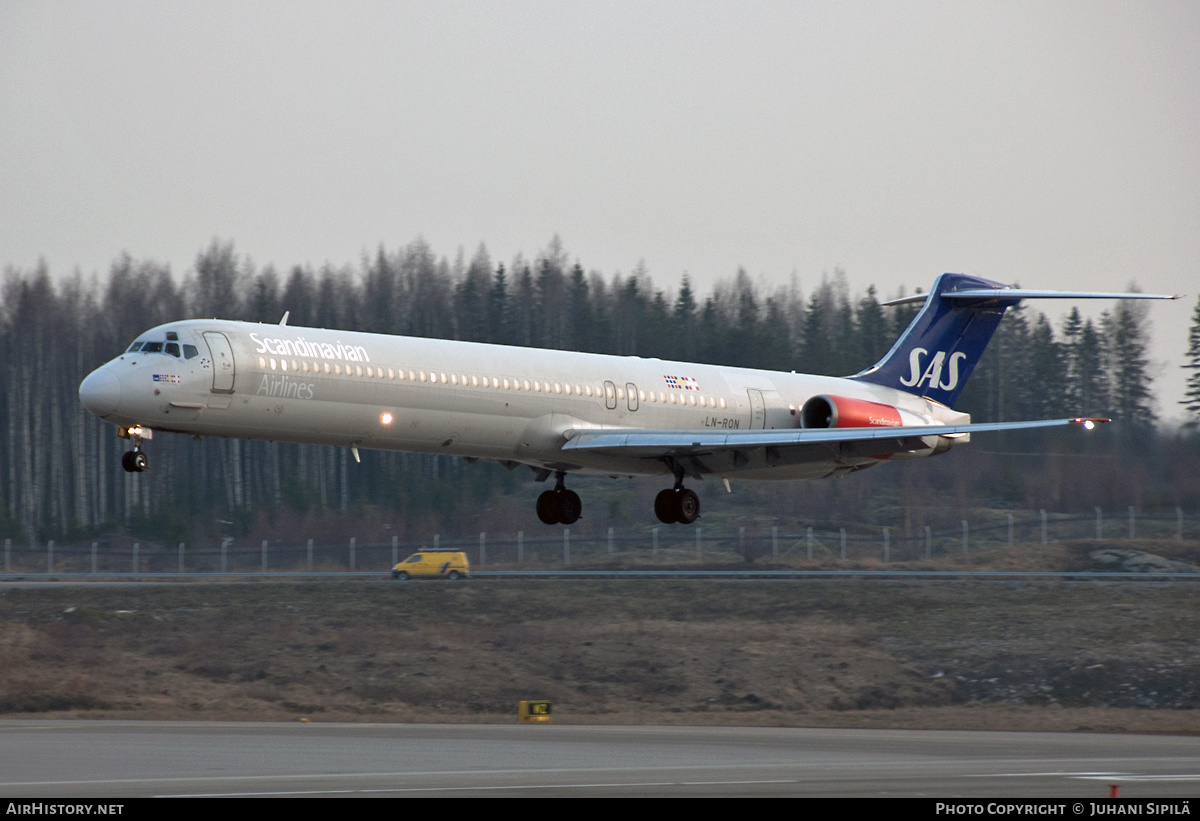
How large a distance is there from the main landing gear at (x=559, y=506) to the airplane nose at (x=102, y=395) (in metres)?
9.53

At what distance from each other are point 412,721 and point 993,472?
29.9m

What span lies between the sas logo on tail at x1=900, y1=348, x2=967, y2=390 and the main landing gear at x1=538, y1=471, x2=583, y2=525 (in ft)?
31.7

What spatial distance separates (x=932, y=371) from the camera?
36656 mm

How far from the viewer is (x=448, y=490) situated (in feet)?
226

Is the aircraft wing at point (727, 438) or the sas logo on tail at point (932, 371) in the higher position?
the sas logo on tail at point (932, 371)

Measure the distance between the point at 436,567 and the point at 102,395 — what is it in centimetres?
3066

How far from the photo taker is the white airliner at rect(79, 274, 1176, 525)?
24.8 meters

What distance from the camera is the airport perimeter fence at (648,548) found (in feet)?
189

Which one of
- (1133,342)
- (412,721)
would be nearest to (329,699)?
(412,721)

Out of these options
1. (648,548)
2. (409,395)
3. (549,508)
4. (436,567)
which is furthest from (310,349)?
(648,548)

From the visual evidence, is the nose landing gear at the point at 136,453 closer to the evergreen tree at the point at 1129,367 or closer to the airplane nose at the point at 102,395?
the airplane nose at the point at 102,395

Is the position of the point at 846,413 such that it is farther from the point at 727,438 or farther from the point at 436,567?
the point at 436,567

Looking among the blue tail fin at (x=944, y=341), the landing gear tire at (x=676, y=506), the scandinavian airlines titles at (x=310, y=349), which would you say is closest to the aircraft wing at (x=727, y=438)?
the landing gear tire at (x=676, y=506)

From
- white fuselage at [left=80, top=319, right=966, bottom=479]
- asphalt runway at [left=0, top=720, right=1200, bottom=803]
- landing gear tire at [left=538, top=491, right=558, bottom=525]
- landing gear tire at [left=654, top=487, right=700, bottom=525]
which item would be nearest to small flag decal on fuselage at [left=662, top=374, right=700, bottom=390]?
white fuselage at [left=80, top=319, right=966, bottom=479]
